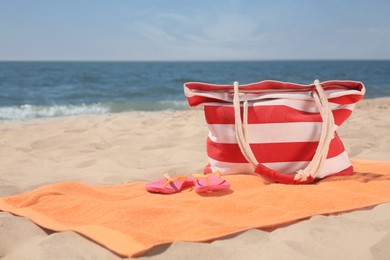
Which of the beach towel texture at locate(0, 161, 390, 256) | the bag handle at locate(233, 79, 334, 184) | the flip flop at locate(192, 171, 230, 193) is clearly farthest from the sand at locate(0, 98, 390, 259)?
the flip flop at locate(192, 171, 230, 193)

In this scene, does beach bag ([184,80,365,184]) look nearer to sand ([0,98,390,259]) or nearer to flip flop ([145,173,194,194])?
flip flop ([145,173,194,194])

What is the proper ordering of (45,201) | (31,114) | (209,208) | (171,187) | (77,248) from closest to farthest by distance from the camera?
(77,248), (209,208), (45,201), (171,187), (31,114)

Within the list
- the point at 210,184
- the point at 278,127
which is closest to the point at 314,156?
the point at 278,127

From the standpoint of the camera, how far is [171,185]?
93.3 inches

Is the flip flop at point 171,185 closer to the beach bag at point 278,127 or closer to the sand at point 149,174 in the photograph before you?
the beach bag at point 278,127

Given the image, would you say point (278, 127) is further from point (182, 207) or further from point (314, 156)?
point (182, 207)

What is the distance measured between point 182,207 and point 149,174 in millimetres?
965

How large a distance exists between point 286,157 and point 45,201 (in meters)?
1.24

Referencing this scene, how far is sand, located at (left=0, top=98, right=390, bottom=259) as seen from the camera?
5.03 feet

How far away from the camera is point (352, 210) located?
1951 millimetres

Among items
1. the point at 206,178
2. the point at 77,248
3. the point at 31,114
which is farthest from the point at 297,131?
the point at 31,114

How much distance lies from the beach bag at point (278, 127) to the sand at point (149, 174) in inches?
19.2

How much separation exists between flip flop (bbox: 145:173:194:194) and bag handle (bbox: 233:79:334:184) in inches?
13.7

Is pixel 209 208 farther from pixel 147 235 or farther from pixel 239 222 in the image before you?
pixel 147 235
